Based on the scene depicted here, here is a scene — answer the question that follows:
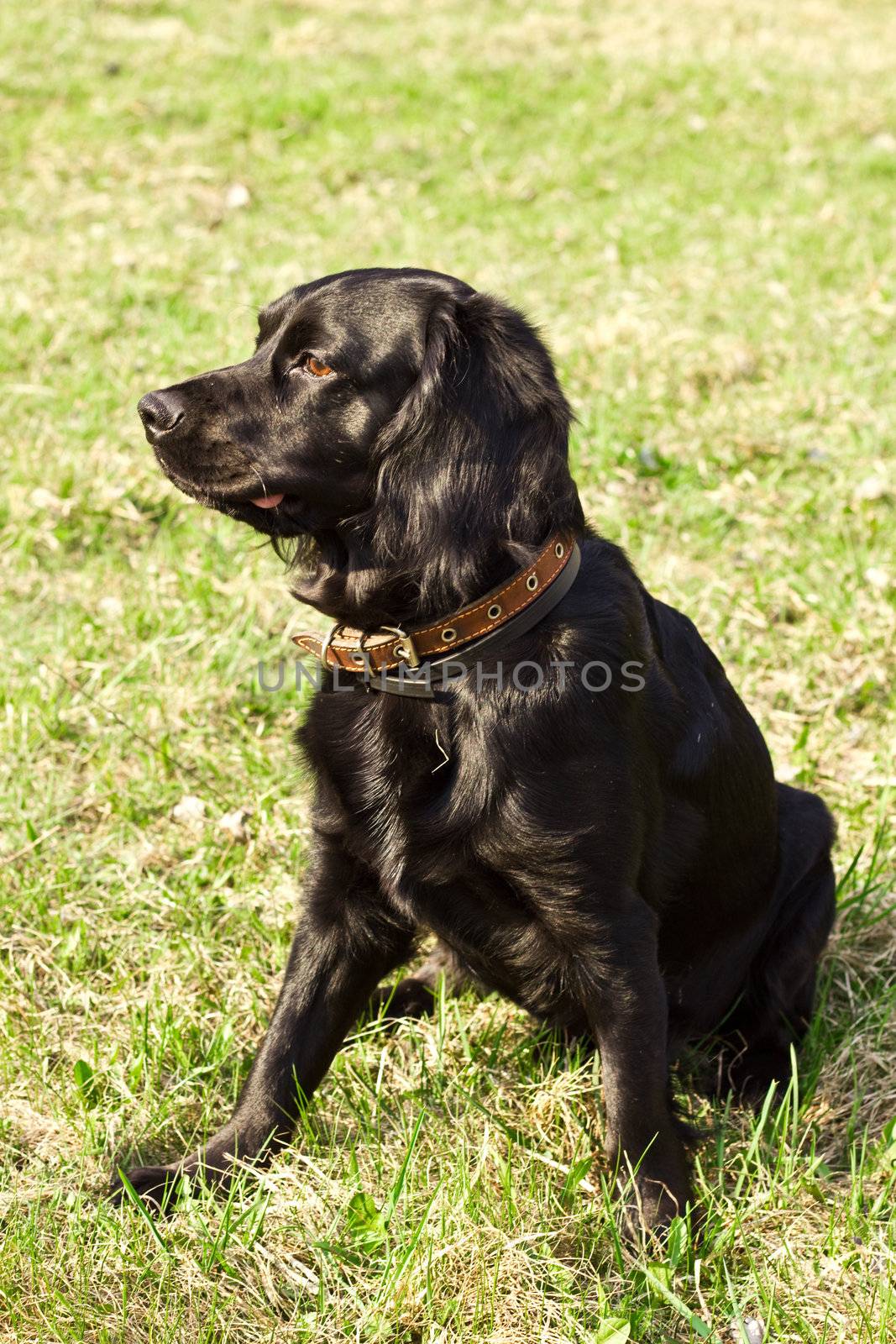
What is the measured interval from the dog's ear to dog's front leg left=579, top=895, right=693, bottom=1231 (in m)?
0.66

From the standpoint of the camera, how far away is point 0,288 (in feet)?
19.0

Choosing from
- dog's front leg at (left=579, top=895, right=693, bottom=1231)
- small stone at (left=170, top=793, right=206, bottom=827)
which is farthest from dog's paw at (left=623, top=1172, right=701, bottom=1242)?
small stone at (left=170, top=793, right=206, bottom=827)

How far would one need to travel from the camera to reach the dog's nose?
2260 mm

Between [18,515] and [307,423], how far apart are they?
2158mm

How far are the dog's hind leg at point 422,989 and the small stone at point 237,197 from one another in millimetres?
5601

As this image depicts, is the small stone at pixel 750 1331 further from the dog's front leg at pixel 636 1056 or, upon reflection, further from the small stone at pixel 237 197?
the small stone at pixel 237 197

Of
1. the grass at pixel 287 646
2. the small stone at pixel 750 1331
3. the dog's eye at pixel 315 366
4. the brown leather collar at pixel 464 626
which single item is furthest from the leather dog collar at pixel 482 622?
the small stone at pixel 750 1331

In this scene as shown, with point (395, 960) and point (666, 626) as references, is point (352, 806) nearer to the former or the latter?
point (395, 960)

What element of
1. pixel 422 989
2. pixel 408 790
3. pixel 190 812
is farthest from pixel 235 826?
pixel 408 790

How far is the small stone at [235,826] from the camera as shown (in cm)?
302

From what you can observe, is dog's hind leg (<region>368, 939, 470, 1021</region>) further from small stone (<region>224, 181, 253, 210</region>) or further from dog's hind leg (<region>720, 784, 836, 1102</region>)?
small stone (<region>224, 181, 253, 210</region>)

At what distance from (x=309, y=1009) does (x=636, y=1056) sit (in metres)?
0.61

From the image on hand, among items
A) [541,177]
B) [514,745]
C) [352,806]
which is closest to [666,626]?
[514,745]

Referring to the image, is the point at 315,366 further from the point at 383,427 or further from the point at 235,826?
the point at 235,826
